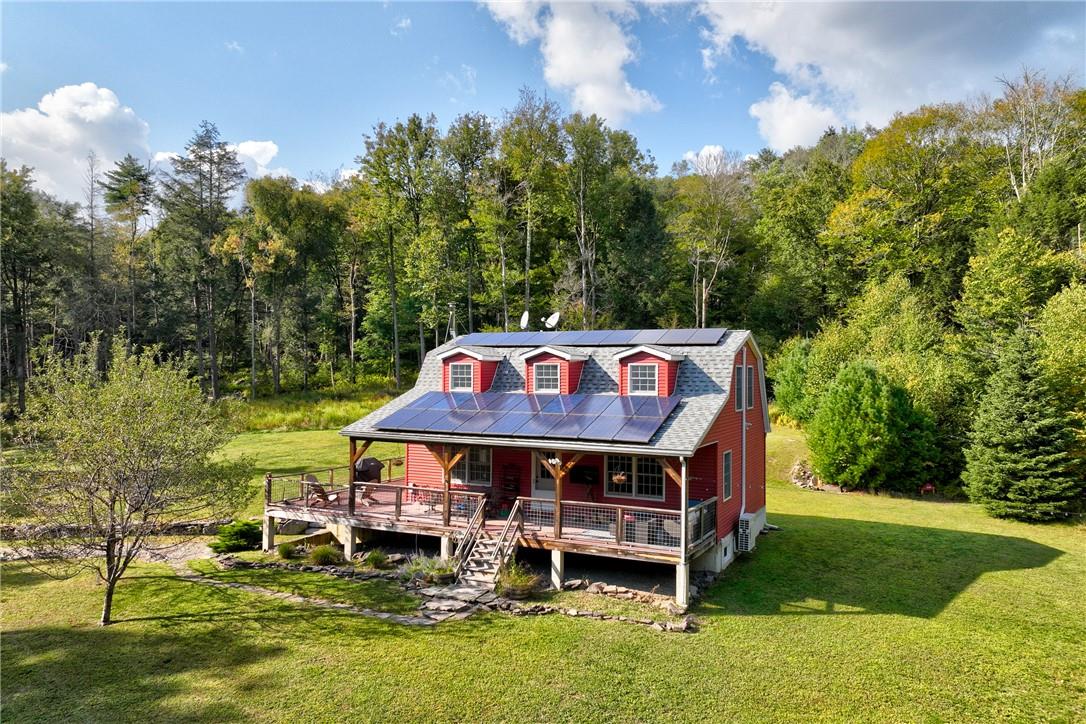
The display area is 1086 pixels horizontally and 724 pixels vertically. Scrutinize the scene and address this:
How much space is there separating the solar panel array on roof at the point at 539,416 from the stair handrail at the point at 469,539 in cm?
222

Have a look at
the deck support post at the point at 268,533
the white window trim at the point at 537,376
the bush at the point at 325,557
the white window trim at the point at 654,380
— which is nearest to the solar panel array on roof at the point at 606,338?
the white window trim at the point at 654,380

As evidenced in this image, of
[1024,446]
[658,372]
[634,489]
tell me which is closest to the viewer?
[634,489]

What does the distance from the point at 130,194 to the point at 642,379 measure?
42.6m

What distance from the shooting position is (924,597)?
44.4ft

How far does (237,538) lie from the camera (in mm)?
17766

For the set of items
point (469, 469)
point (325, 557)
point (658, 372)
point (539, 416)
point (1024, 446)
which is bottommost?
point (325, 557)

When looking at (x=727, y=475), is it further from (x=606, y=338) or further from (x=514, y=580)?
(x=514, y=580)

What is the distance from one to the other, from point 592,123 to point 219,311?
34.5m

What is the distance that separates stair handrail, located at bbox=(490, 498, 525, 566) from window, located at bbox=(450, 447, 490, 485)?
9.22 feet

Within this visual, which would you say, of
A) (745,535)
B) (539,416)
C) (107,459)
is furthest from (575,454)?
(107,459)

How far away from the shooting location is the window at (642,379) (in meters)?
16.0

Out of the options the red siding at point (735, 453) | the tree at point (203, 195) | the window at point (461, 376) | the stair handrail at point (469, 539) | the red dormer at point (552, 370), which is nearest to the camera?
the stair handrail at point (469, 539)

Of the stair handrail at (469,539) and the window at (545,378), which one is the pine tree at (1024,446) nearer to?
the window at (545,378)

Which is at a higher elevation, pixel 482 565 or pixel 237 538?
pixel 482 565
